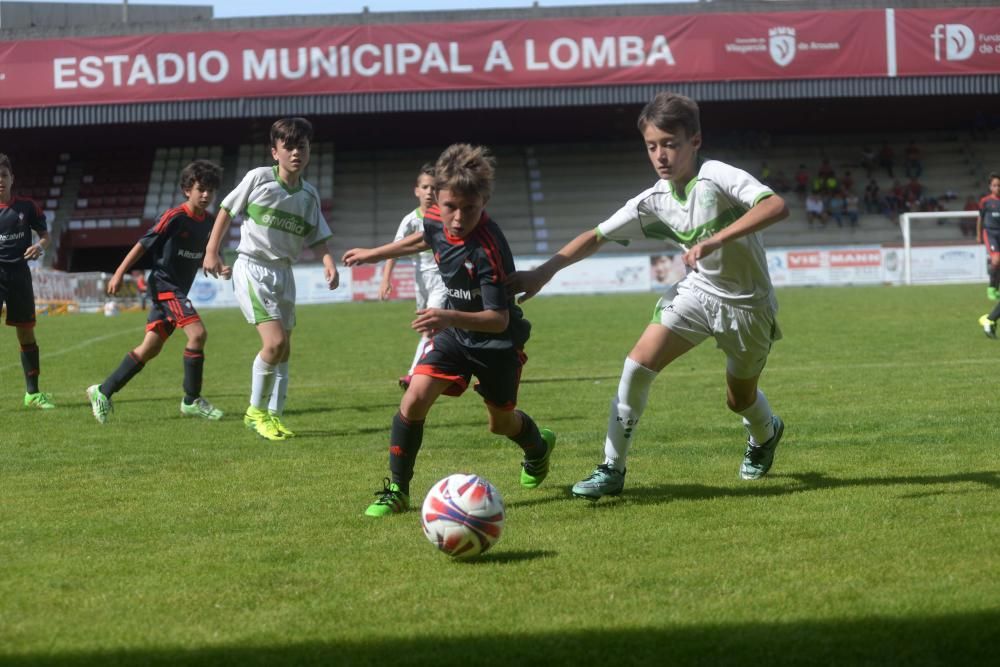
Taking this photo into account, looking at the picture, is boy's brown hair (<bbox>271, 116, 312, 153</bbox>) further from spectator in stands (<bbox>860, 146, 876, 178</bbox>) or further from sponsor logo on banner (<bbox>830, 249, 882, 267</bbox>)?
spectator in stands (<bbox>860, 146, 876, 178</bbox>)

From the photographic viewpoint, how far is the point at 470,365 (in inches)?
234

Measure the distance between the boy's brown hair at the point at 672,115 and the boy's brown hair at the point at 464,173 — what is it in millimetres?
774

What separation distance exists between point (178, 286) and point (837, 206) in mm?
32666

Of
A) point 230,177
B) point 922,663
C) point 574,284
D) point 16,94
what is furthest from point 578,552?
point 230,177

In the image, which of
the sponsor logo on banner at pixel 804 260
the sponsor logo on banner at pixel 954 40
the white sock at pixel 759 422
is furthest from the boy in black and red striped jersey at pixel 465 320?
the sponsor logo on banner at pixel 954 40

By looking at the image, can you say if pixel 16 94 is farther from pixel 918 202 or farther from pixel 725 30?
pixel 918 202

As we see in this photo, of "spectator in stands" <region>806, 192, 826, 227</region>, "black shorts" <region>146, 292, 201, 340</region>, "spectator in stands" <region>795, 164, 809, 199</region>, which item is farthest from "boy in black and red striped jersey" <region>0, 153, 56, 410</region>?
"spectator in stands" <region>795, 164, 809, 199</region>

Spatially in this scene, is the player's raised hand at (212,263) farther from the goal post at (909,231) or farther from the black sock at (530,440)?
the goal post at (909,231)

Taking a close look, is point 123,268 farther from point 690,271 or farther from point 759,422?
point 759,422

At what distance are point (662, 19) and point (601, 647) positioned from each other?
34.4 m

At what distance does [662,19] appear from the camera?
3628 cm

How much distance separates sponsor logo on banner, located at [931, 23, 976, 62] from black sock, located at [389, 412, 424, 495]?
112 feet

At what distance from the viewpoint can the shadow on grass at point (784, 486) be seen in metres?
6.05

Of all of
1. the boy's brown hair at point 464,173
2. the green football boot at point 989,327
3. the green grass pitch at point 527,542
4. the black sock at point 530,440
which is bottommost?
the green grass pitch at point 527,542
